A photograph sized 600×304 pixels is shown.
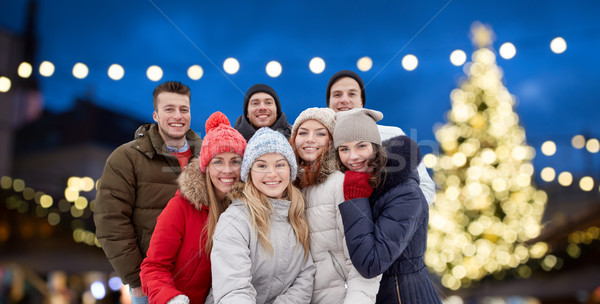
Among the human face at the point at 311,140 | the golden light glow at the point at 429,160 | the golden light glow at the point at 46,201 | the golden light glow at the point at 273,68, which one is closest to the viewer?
the human face at the point at 311,140

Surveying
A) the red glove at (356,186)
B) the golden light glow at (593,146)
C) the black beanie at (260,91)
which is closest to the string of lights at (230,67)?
the black beanie at (260,91)

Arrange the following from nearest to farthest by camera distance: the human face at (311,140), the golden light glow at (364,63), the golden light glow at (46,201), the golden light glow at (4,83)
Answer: the human face at (311,140) < the golden light glow at (4,83) < the golden light glow at (364,63) < the golden light glow at (46,201)

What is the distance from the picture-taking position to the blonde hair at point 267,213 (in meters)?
1.96

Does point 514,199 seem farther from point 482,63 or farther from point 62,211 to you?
point 62,211

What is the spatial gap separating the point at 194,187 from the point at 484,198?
807cm

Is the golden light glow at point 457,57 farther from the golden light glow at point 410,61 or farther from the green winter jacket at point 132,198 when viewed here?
the green winter jacket at point 132,198

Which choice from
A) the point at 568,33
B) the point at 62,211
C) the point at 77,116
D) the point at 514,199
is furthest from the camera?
the point at 77,116

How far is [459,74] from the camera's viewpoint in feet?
32.1

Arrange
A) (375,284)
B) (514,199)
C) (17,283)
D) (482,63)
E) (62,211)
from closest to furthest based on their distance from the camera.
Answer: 1. (375,284)
2. (514,199)
3. (482,63)
4. (17,283)
5. (62,211)

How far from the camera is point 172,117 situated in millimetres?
2684

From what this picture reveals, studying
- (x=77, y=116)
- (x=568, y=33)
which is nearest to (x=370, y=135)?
(x=568, y=33)

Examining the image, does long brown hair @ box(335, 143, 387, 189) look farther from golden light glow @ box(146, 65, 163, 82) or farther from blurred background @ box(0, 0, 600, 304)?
golden light glow @ box(146, 65, 163, 82)

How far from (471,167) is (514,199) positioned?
1035 mm

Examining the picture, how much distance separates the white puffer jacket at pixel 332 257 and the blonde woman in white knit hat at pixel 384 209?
9 centimetres
